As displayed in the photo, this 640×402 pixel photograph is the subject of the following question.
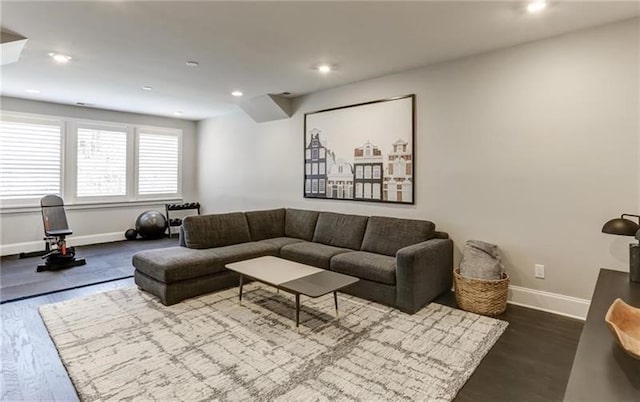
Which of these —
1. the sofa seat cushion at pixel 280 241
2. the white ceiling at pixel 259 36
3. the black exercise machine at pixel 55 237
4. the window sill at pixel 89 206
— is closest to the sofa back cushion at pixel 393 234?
the sofa seat cushion at pixel 280 241

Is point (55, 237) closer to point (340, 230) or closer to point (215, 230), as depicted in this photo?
point (215, 230)

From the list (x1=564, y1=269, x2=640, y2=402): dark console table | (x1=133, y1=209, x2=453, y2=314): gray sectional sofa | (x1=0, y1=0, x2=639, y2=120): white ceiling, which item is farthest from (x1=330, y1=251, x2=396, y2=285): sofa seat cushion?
(x1=0, y1=0, x2=639, y2=120): white ceiling

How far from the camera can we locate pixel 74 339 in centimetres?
269

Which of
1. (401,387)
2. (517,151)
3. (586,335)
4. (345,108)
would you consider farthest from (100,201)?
(586,335)

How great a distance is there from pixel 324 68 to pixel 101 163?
5032 millimetres

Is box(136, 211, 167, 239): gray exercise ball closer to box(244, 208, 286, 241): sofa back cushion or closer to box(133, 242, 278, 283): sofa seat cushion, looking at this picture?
box(244, 208, 286, 241): sofa back cushion

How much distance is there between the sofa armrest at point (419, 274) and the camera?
123 inches

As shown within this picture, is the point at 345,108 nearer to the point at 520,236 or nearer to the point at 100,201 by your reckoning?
the point at 520,236

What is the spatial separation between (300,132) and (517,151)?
3134 mm

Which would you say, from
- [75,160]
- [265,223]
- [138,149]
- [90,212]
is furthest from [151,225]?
[265,223]

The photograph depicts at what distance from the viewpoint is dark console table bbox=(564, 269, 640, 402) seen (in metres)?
0.92

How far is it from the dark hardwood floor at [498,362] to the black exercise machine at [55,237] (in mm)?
1619

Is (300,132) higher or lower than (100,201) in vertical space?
higher

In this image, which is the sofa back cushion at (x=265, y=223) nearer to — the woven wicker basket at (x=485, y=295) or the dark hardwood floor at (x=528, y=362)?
the woven wicker basket at (x=485, y=295)
